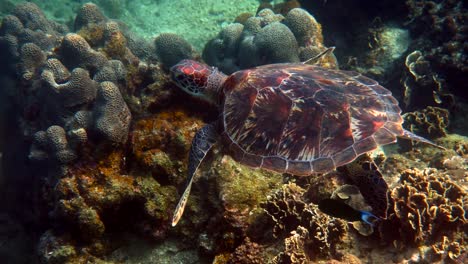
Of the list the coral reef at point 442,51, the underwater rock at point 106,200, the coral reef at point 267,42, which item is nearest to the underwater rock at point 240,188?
the underwater rock at point 106,200

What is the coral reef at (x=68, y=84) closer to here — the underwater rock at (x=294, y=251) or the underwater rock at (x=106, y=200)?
the underwater rock at (x=106, y=200)

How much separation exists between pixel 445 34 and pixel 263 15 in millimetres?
3619

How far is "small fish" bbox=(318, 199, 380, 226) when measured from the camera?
2.64 meters

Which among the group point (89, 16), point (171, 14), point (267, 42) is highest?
point (267, 42)

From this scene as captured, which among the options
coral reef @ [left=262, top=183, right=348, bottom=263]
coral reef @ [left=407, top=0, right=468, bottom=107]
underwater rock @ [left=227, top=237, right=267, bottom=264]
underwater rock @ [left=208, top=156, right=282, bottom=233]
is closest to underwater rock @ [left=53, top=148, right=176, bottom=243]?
underwater rock @ [left=208, top=156, right=282, bottom=233]

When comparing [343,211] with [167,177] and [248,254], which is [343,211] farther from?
[167,177]

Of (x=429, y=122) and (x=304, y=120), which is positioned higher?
(x=304, y=120)

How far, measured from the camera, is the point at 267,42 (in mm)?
5688

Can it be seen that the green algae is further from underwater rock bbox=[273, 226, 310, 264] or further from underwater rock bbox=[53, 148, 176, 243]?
underwater rock bbox=[273, 226, 310, 264]

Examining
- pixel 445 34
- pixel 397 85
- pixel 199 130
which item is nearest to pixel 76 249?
pixel 199 130

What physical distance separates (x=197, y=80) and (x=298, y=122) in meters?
1.60

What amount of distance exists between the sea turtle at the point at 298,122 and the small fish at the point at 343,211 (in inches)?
15.2

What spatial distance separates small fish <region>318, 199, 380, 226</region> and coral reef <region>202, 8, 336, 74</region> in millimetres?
3635

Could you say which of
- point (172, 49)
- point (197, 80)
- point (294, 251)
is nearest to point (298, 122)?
point (294, 251)
